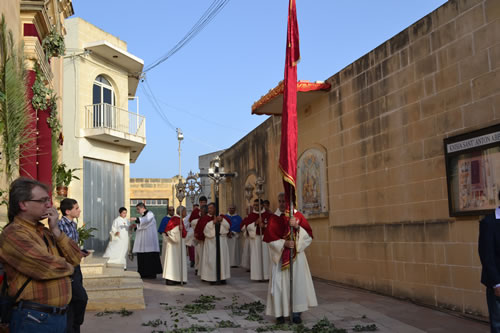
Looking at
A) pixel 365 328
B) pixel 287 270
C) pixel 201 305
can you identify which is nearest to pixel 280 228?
pixel 287 270

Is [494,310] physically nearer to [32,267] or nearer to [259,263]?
[32,267]

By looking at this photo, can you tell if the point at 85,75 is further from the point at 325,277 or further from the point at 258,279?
the point at 325,277

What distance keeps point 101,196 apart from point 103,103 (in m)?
3.52

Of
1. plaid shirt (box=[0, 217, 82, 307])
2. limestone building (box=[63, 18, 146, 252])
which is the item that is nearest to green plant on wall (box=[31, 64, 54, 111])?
plaid shirt (box=[0, 217, 82, 307])

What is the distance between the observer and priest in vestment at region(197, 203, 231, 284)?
12031 mm

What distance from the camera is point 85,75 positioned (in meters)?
19.6

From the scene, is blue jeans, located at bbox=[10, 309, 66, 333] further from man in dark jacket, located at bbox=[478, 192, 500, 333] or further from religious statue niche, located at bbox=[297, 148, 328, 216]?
religious statue niche, located at bbox=[297, 148, 328, 216]

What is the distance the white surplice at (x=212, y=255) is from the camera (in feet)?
39.4

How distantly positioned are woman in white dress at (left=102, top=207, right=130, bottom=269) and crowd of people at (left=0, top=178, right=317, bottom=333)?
0.03 meters

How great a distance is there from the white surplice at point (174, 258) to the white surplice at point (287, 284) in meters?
4.91

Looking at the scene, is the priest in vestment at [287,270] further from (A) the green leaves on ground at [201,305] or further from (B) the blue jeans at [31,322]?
(B) the blue jeans at [31,322]

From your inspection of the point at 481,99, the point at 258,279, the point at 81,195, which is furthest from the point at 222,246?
the point at 81,195

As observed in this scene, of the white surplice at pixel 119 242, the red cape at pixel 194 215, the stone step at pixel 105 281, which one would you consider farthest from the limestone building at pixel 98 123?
the stone step at pixel 105 281

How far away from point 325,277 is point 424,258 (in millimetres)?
3622
